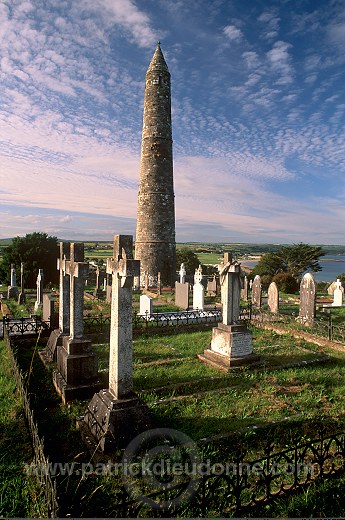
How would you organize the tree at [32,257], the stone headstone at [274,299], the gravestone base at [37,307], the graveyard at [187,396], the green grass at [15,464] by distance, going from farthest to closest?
the tree at [32,257] < the gravestone base at [37,307] < the stone headstone at [274,299] < the graveyard at [187,396] < the green grass at [15,464]

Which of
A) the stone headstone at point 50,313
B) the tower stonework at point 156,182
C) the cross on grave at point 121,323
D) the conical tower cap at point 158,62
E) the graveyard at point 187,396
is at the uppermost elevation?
the conical tower cap at point 158,62

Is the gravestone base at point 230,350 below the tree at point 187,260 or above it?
below

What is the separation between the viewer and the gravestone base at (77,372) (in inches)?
272

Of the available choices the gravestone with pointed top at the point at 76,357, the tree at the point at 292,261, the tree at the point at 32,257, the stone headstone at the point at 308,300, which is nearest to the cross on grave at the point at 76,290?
the gravestone with pointed top at the point at 76,357

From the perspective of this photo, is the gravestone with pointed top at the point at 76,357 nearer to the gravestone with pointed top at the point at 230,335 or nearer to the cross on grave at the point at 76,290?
the cross on grave at the point at 76,290

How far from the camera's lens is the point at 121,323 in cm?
550

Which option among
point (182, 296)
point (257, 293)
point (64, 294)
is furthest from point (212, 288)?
point (64, 294)

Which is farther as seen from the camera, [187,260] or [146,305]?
[187,260]

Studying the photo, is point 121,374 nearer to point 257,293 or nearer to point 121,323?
point 121,323

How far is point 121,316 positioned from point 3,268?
31.0 metres

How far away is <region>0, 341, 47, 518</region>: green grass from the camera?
12.7 ft

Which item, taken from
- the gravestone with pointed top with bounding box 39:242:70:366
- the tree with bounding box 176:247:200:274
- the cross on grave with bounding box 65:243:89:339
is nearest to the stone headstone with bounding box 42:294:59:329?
the gravestone with pointed top with bounding box 39:242:70:366

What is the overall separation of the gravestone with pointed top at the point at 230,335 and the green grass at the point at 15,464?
5.08 metres

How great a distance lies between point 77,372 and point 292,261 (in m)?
43.1
